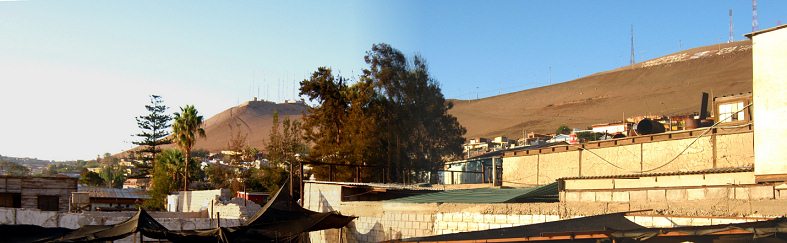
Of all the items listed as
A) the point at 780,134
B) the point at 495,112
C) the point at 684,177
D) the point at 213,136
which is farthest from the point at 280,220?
the point at 213,136

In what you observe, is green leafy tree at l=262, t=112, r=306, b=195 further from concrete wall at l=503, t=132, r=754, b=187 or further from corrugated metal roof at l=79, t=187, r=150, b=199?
concrete wall at l=503, t=132, r=754, b=187

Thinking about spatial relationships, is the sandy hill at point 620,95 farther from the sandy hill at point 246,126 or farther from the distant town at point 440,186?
the distant town at point 440,186

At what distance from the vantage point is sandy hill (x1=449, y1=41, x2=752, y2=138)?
346ft

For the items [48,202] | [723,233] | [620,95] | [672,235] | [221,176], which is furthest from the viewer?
[620,95]

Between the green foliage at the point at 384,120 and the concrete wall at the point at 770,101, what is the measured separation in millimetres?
22455

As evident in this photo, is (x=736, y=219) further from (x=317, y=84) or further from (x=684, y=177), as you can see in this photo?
(x=317, y=84)

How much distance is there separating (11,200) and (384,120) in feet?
63.3

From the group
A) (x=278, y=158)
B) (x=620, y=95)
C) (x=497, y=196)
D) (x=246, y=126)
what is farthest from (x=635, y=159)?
(x=246, y=126)

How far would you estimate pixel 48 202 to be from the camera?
124ft

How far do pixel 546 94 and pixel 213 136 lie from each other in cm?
7594

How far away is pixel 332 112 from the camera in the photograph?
1855 inches

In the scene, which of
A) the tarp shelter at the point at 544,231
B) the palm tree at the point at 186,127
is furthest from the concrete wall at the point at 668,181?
the palm tree at the point at 186,127

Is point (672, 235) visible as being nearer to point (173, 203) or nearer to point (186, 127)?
point (173, 203)

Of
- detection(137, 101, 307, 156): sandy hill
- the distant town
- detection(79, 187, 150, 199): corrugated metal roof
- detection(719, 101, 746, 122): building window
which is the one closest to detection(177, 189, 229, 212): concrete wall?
the distant town
